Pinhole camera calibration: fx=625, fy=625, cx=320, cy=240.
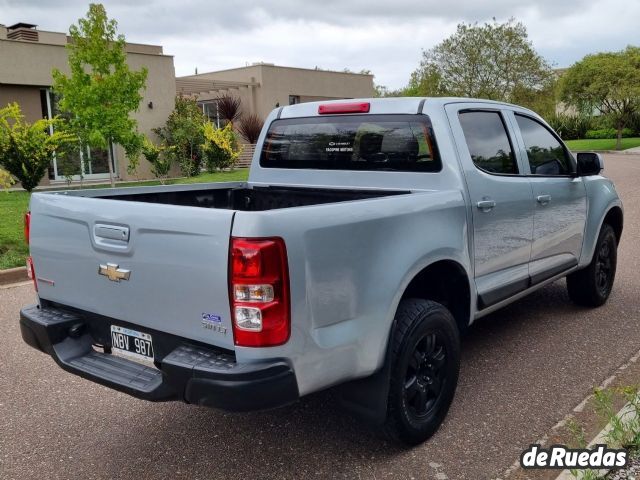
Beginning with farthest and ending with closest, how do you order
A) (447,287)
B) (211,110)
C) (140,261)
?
(211,110) < (447,287) < (140,261)

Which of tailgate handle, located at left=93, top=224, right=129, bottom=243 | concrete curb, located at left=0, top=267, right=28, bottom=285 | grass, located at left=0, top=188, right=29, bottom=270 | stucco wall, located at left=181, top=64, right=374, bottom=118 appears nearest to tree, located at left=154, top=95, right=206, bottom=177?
stucco wall, located at left=181, top=64, right=374, bottom=118

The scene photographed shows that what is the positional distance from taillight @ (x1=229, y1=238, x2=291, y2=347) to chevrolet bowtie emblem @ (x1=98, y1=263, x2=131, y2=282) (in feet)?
2.19

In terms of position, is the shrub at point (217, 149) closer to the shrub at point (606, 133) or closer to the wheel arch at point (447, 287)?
the wheel arch at point (447, 287)

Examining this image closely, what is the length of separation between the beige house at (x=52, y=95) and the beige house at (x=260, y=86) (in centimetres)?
587

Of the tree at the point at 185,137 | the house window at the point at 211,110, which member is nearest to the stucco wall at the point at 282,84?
the house window at the point at 211,110

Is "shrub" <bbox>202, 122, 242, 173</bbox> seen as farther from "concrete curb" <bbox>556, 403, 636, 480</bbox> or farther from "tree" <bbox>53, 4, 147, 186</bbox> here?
"concrete curb" <bbox>556, 403, 636, 480</bbox>

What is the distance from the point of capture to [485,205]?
3.95 m

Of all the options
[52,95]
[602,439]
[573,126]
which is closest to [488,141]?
[602,439]

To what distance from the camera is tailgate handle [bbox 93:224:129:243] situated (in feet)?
9.61

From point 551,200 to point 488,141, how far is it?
0.85 meters

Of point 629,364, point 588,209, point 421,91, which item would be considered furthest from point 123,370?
point 421,91

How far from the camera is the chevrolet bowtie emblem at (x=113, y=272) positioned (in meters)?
2.95

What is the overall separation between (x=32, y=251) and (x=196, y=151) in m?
18.8

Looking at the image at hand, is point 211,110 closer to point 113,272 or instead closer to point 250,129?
point 250,129
